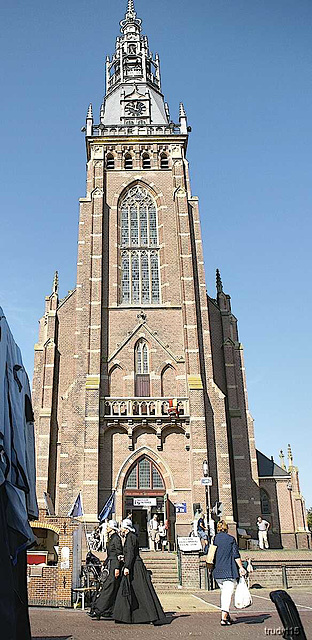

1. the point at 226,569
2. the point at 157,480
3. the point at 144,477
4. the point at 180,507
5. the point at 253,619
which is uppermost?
the point at 144,477

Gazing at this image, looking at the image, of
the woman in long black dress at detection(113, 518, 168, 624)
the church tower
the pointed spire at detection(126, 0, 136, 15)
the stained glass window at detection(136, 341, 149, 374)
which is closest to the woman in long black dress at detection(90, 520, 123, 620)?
the woman in long black dress at detection(113, 518, 168, 624)

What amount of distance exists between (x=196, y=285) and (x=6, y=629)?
→ 30.0 m

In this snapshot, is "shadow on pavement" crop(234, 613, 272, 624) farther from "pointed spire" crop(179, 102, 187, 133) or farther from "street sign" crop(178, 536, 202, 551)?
"pointed spire" crop(179, 102, 187, 133)

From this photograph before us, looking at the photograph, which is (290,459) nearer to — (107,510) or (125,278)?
(125,278)

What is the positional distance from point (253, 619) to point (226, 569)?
1.54m

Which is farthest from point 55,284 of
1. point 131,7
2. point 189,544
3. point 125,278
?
point 131,7

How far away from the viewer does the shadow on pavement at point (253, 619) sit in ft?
31.4

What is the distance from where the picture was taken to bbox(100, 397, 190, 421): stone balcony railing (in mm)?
28844

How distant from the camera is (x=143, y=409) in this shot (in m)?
29.4

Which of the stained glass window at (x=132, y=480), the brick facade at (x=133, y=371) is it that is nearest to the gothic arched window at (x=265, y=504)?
the brick facade at (x=133, y=371)

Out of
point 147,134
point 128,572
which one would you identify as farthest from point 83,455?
point 147,134

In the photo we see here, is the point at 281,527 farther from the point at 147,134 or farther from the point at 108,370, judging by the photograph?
the point at 147,134

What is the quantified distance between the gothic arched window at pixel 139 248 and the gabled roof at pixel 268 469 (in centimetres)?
1258

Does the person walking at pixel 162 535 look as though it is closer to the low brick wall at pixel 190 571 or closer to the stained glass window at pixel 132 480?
the stained glass window at pixel 132 480
